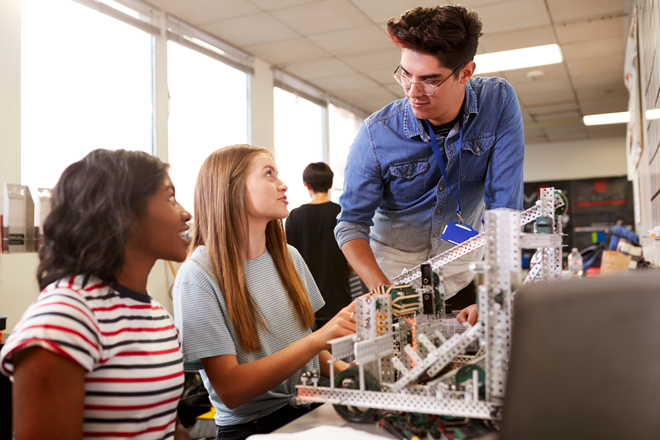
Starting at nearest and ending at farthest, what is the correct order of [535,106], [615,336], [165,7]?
[615,336] < [165,7] < [535,106]

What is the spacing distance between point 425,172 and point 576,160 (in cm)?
897

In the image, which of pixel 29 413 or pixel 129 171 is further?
pixel 129 171

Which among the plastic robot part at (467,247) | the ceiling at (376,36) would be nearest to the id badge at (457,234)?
the plastic robot part at (467,247)

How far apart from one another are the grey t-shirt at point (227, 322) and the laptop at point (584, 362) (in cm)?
80

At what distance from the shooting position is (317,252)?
3.39 meters

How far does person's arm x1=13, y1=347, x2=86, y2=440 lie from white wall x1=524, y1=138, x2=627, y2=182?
9952 mm

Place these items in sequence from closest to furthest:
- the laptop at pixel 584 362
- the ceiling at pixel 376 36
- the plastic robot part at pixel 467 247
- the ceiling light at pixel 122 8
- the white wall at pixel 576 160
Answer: the laptop at pixel 584 362 → the plastic robot part at pixel 467 247 → the ceiling light at pixel 122 8 → the ceiling at pixel 376 36 → the white wall at pixel 576 160

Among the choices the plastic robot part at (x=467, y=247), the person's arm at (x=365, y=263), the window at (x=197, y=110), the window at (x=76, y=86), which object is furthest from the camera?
the window at (x=197, y=110)

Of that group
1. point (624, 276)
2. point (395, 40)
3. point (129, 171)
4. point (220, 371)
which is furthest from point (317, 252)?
point (624, 276)

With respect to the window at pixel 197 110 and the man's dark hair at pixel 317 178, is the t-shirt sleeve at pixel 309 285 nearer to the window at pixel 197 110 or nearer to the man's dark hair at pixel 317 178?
the man's dark hair at pixel 317 178

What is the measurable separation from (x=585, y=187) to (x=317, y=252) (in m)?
7.84

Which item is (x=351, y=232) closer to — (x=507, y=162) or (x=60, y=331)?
(x=507, y=162)

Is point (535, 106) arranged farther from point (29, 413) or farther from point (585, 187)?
point (29, 413)

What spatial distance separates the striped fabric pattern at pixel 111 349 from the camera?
31.6 inches
